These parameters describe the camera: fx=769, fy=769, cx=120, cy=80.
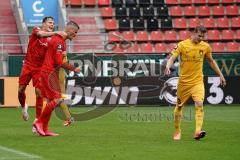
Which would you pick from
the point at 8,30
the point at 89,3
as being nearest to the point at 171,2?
the point at 89,3

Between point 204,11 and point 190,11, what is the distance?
66 centimetres

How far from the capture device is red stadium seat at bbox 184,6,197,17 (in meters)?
33.3

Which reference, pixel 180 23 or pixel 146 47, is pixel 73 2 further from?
pixel 180 23

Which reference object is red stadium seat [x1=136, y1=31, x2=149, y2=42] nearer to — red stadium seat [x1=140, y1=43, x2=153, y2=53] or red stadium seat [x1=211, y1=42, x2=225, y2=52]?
red stadium seat [x1=140, y1=43, x2=153, y2=53]

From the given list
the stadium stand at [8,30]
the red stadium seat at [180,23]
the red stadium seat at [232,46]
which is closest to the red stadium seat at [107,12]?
the red stadium seat at [180,23]

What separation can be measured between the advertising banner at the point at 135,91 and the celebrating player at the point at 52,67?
10518 millimetres

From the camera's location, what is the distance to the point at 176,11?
3316 cm

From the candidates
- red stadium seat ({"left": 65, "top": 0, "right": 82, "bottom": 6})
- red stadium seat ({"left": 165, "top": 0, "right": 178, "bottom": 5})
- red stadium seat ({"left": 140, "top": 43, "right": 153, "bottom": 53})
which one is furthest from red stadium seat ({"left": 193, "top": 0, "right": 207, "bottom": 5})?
red stadium seat ({"left": 65, "top": 0, "right": 82, "bottom": 6})

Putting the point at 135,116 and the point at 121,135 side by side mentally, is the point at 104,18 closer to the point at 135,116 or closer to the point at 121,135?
the point at 135,116

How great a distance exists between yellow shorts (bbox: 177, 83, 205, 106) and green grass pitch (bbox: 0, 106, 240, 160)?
2.40 feet

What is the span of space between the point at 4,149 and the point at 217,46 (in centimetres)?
2090

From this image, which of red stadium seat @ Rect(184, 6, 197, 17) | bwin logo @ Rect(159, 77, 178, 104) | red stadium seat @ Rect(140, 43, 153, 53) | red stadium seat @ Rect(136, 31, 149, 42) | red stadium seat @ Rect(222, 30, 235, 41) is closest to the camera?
bwin logo @ Rect(159, 77, 178, 104)

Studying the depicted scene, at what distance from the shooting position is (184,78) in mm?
14094

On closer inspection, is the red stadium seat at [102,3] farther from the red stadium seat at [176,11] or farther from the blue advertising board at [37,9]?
the red stadium seat at [176,11]
